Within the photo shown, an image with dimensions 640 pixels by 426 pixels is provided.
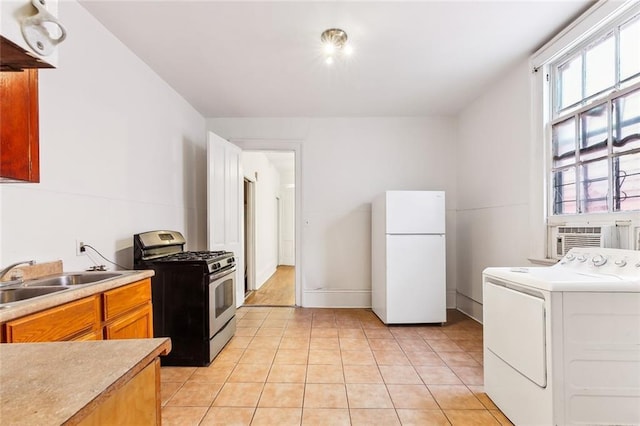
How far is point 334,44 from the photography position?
2338mm

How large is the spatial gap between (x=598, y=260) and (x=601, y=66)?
1.32 metres

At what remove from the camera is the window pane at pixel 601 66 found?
195 cm

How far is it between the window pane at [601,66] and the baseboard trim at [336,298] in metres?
3.06

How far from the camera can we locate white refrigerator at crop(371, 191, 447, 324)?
336 centimetres

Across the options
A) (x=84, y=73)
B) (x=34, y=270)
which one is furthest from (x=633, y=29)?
(x=34, y=270)

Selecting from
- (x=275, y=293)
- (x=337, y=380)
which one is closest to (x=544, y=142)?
(x=337, y=380)

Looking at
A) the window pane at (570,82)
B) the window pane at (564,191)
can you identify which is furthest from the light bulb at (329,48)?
the window pane at (564,191)

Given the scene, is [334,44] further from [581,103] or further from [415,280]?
[415,280]

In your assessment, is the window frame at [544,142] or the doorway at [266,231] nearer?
the window frame at [544,142]

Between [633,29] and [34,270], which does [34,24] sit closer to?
[34,270]

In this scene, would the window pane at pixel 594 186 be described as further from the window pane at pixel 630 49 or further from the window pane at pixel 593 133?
the window pane at pixel 630 49

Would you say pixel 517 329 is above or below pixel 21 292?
below

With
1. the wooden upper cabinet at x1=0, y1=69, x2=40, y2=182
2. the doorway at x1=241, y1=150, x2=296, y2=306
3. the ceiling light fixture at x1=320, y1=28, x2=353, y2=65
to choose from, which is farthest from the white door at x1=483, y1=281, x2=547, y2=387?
the doorway at x1=241, y1=150, x2=296, y2=306

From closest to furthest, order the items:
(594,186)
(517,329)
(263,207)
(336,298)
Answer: (517,329), (594,186), (336,298), (263,207)
